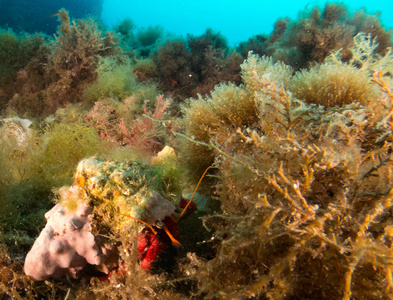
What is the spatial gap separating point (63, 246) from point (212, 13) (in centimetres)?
14204

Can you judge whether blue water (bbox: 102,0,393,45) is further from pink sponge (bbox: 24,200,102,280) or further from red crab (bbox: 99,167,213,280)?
red crab (bbox: 99,167,213,280)

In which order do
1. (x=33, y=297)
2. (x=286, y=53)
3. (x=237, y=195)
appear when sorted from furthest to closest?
(x=286, y=53) → (x=237, y=195) → (x=33, y=297)

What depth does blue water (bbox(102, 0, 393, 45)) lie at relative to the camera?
326 ft

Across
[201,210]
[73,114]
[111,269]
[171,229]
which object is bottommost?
[111,269]

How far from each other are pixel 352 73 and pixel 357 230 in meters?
2.06

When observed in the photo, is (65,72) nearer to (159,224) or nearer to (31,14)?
(159,224)

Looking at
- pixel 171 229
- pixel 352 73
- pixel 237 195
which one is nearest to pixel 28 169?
pixel 171 229

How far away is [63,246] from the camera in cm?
186

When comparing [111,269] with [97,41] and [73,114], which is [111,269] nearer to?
[73,114]

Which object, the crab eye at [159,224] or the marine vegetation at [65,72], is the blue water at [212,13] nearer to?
the marine vegetation at [65,72]

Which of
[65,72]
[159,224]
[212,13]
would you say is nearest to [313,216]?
[159,224]

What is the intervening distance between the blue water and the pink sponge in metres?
108

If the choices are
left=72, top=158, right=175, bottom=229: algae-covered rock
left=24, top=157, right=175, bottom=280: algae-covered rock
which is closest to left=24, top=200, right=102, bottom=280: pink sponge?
left=24, top=157, right=175, bottom=280: algae-covered rock

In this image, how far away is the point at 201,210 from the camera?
269 cm
